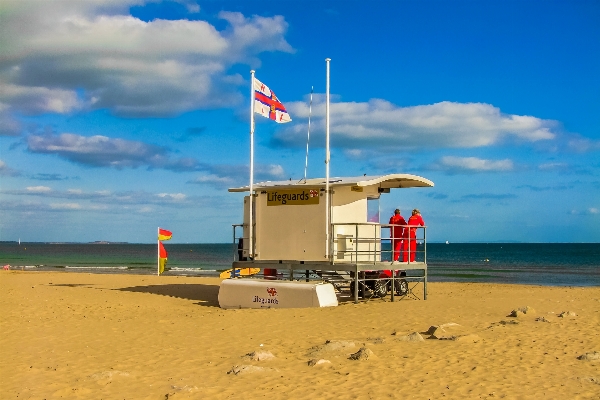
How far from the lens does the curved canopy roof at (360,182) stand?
16.8 m

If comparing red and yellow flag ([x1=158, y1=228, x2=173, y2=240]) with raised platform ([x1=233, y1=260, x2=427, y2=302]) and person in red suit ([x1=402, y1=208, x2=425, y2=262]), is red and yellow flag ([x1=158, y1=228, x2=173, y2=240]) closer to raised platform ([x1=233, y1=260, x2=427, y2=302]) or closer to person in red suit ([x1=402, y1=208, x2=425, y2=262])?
raised platform ([x1=233, y1=260, x2=427, y2=302])

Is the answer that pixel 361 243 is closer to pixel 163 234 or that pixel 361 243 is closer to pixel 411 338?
pixel 411 338

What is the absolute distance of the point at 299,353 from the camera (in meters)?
10.3

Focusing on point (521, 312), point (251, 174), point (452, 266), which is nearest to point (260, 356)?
point (521, 312)

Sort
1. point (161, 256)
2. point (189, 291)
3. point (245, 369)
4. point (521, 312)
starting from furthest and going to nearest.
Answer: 1. point (161, 256)
2. point (189, 291)
3. point (521, 312)
4. point (245, 369)

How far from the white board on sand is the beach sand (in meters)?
0.53

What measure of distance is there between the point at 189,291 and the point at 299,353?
519 inches

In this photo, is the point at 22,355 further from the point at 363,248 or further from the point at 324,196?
the point at 363,248

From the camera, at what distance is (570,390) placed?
7852mm

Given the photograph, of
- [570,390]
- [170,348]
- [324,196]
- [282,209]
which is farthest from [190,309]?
[570,390]

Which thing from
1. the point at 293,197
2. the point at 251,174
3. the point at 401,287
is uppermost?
the point at 251,174

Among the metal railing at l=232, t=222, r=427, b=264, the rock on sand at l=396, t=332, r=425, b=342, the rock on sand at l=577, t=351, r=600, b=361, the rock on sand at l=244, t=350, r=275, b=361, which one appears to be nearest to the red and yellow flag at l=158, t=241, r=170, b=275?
the metal railing at l=232, t=222, r=427, b=264

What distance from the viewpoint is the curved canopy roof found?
16.8 meters

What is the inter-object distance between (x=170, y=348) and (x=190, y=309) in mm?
6336
